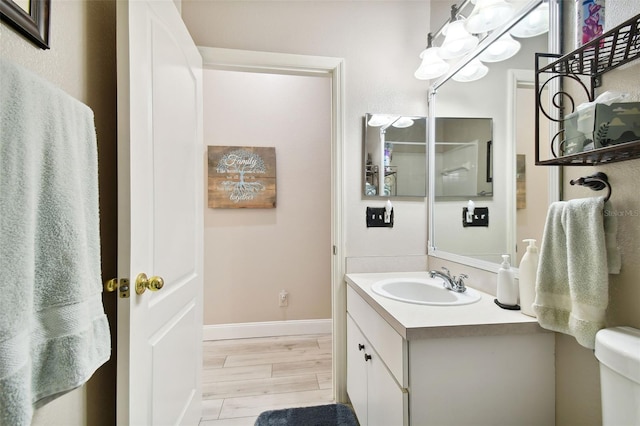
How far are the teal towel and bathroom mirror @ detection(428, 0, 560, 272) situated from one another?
4.52 feet

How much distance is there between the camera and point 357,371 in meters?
1.44

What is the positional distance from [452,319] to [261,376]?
1.57 metres

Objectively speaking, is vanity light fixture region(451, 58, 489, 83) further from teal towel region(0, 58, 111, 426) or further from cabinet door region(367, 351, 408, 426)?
teal towel region(0, 58, 111, 426)

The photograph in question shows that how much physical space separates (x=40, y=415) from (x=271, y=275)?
1964 mm

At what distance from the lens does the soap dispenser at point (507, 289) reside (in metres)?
1.05

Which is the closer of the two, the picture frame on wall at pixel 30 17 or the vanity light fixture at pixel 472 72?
the picture frame on wall at pixel 30 17

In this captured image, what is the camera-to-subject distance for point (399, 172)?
5.74 ft

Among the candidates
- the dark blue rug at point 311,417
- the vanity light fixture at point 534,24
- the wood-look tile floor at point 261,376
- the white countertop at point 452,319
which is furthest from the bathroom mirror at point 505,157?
the wood-look tile floor at point 261,376

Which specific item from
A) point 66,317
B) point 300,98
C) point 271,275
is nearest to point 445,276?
point 66,317

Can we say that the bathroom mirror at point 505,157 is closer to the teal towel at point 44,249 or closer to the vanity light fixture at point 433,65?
the vanity light fixture at point 433,65

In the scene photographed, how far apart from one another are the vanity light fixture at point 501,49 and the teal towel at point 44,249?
4.94ft

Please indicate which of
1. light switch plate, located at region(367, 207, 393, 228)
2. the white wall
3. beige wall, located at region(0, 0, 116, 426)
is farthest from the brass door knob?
light switch plate, located at region(367, 207, 393, 228)

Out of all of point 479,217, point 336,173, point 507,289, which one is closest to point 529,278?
point 507,289

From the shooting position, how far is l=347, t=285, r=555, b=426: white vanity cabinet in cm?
89
